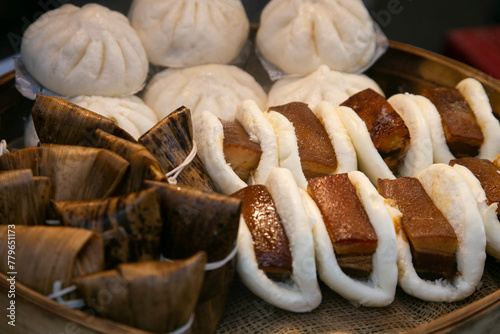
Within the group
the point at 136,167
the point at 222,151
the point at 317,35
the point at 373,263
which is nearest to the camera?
the point at 136,167

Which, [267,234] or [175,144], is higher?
[175,144]

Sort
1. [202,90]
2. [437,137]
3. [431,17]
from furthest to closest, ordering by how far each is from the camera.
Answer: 1. [431,17]
2. [202,90]
3. [437,137]

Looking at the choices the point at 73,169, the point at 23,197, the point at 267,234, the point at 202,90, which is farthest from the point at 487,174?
the point at 23,197

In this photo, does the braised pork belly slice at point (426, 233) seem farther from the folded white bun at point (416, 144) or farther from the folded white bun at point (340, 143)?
the folded white bun at point (416, 144)

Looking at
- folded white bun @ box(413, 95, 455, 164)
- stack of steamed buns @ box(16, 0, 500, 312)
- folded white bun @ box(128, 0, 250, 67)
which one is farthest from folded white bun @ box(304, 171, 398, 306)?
folded white bun @ box(128, 0, 250, 67)

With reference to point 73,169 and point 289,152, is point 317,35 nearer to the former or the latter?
point 289,152

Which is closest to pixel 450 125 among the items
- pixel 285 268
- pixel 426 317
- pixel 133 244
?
pixel 426 317

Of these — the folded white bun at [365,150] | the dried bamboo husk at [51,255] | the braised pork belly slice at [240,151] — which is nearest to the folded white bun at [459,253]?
the folded white bun at [365,150]
